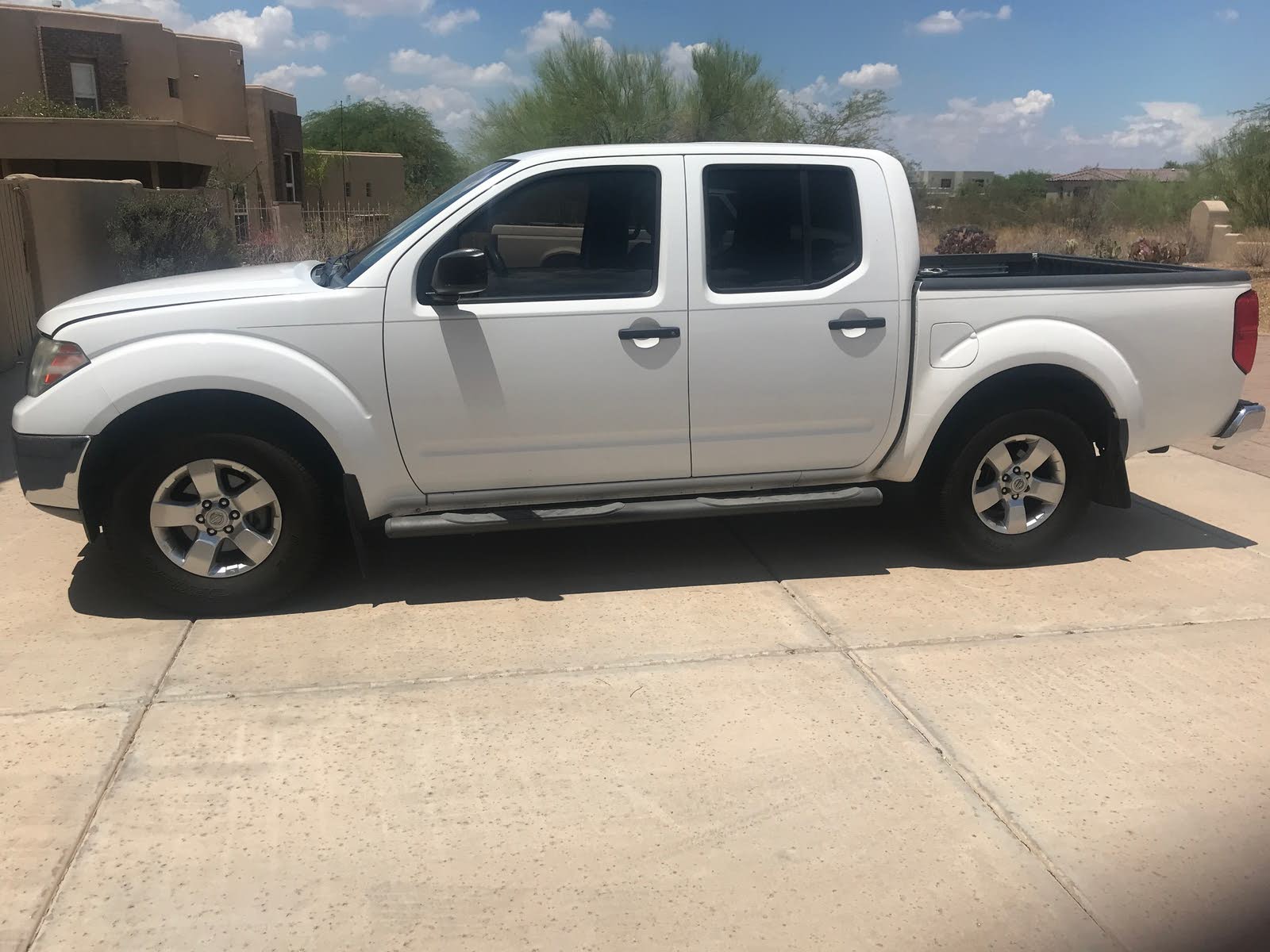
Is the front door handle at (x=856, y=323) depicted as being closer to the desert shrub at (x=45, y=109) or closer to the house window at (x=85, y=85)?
the desert shrub at (x=45, y=109)

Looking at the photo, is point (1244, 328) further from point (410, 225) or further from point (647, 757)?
point (410, 225)

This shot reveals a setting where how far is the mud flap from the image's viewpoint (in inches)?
221

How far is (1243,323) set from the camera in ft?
18.5

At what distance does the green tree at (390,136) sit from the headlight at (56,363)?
56109mm

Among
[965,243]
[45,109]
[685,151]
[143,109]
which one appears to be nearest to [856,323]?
[685,151]

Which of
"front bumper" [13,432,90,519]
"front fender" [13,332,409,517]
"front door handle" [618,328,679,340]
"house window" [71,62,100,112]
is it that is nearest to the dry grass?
"front door handle" [618,328,679,340]

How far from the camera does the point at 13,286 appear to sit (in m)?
11.5

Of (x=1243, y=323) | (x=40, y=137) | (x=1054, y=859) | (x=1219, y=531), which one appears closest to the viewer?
(x=1054, y=859)

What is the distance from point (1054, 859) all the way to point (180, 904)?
255cm

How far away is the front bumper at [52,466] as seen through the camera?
4.70 meters

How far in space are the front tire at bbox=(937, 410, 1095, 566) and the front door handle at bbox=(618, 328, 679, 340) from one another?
1.62 metres

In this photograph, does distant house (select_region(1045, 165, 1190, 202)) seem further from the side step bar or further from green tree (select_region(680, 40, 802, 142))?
the side step bar

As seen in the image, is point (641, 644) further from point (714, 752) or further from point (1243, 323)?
point (1243, 323)

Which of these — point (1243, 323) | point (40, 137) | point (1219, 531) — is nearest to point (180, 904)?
point (1243, 323)
